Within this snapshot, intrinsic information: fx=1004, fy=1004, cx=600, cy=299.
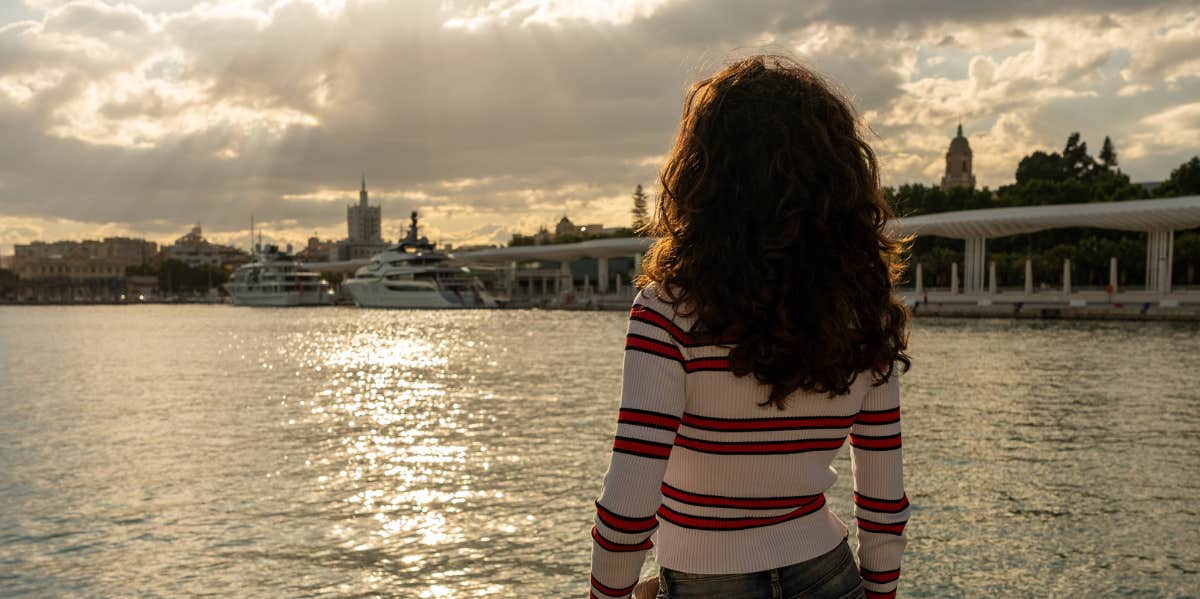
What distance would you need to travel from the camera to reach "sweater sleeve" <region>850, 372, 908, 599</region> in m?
1.80

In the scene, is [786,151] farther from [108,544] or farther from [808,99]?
[108,544]

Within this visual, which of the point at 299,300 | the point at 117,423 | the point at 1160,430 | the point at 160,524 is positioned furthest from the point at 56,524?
the point at 299,300

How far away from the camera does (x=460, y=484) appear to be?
8.54 m

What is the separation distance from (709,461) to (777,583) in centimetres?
24

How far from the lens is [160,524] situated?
7191 millimetres

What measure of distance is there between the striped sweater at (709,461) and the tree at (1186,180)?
2603 inches

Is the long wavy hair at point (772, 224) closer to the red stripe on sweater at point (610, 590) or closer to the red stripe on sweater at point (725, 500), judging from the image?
the red stripe on sweater at point (725, 500)

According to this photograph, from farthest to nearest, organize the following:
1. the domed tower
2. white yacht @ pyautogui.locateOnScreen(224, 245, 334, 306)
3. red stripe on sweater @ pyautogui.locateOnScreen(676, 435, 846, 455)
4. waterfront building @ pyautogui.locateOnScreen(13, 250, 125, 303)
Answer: the domed tower → waterfront building @ pyautogui.locateOnScreen(13, 250, 125, 303) → white yacht @ pyautogui.locateOnScreen(224, 245, 334, 306) → red stripe on sweater @ pyautogui.locateOnScreen(676, 435, 846, 455)

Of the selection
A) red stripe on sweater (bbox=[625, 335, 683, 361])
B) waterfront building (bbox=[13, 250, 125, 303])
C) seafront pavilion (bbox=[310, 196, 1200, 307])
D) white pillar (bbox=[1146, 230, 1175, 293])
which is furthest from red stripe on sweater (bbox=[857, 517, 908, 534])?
waterfront building (bbox=[13, 250, 125, 303])

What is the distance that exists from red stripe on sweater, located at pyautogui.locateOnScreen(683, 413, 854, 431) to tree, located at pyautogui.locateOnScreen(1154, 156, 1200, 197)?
66.2 meters

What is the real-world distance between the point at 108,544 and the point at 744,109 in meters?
6.46

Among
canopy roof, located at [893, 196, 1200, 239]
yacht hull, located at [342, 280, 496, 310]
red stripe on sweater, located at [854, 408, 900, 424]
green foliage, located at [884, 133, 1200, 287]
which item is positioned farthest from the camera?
yacht hull, located at [342, 280, 496, 310]

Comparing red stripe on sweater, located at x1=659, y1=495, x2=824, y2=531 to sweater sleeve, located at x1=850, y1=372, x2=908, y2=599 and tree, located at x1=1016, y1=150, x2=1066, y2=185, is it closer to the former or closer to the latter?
sweater sleeve, located at x1=850, y1=372, x2=908, y2=599

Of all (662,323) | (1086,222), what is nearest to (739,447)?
(662,323)
